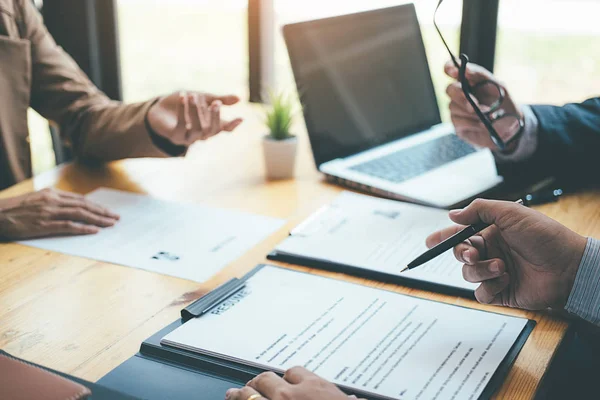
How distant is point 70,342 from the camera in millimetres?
829

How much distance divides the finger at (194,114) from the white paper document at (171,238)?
0.59ft

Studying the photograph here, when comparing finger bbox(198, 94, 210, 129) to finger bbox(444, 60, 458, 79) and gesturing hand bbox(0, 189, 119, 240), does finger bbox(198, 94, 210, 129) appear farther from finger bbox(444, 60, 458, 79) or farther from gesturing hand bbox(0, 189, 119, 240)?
finger bbox(444, 60, 458, 79)

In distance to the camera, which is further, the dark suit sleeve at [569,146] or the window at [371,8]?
the window at [371,8]

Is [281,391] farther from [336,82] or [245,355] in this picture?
[336,82]

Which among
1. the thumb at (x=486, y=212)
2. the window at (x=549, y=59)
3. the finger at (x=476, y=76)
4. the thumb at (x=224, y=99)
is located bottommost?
the window at (x=549, y=59)

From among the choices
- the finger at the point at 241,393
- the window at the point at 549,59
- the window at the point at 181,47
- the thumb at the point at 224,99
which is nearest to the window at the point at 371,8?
the thumb at the point at 224,99

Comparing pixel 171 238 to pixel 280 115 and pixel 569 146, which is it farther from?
pixel 569 146

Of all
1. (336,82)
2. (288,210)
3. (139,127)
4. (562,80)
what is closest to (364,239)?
(288,210)

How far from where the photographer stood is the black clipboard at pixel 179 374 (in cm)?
73

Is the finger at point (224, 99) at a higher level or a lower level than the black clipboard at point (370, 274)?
higher

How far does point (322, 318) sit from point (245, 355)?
0.42ft

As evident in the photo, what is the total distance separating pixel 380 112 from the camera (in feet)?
4.90

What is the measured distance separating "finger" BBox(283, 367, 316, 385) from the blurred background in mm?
818

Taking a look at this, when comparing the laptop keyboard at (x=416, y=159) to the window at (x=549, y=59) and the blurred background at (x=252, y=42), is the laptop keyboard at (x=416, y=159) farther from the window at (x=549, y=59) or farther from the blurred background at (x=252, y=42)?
the window at (x=549, y=59)
